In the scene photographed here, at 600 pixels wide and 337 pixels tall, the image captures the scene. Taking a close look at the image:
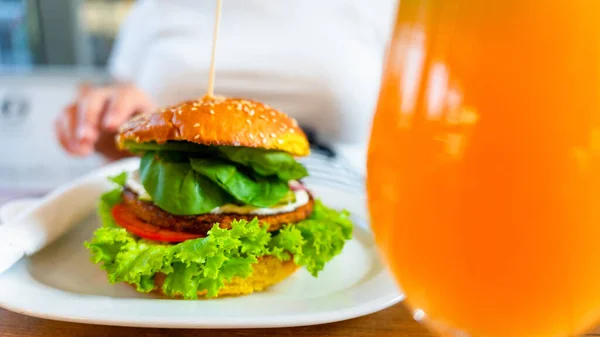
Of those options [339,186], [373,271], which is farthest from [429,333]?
[339,186]

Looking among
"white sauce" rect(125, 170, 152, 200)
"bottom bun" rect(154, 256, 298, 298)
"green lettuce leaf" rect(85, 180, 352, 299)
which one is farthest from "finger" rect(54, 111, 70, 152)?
"bottom bun" rect(154, 256, 298, 298)

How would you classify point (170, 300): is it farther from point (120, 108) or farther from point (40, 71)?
point (40, 71)

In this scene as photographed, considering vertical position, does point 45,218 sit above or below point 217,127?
below

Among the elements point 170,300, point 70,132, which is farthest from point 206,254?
point 70,132

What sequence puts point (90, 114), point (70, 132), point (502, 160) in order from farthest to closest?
point (70, 132)
point (90, 114)
point (502, 160)

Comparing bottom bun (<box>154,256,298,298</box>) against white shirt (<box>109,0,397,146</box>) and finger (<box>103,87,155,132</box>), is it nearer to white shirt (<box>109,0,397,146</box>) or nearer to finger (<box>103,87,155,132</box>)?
finger (<box>103,87,155,132</box>)

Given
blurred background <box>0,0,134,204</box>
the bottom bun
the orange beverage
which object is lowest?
blurred background <box>0,0,134,204</box>
